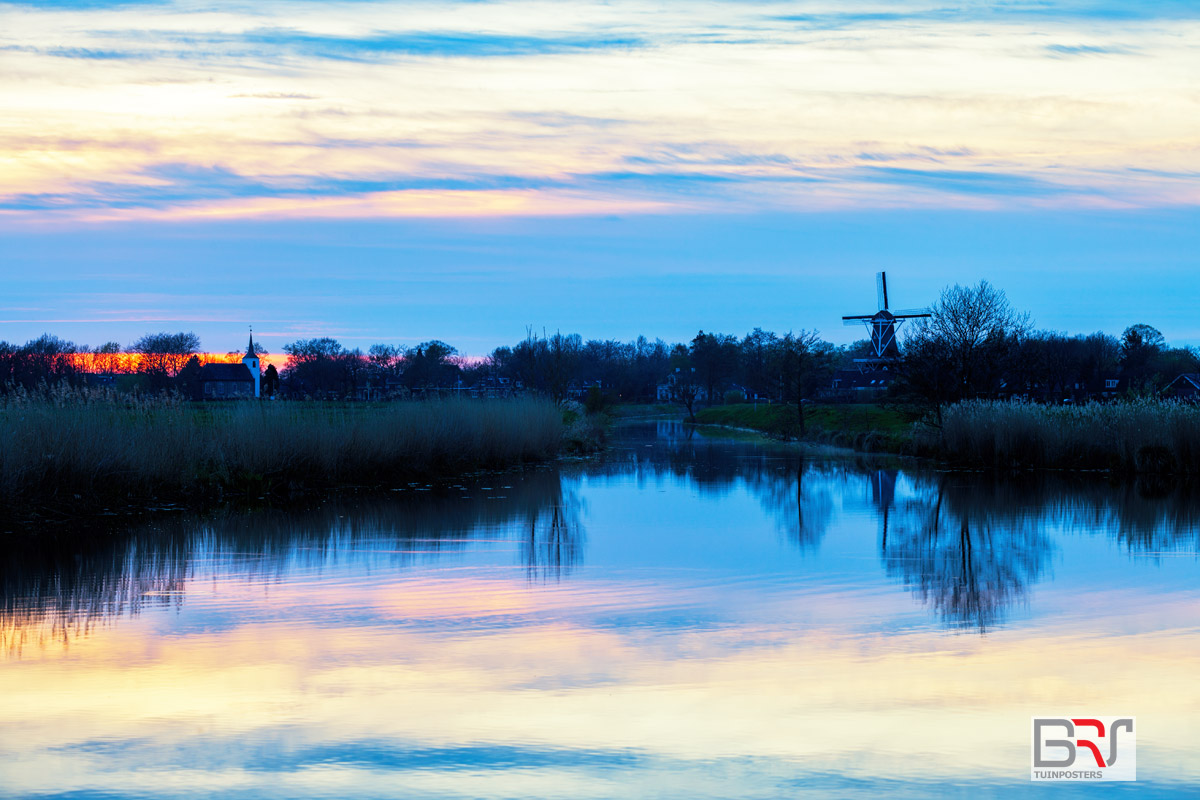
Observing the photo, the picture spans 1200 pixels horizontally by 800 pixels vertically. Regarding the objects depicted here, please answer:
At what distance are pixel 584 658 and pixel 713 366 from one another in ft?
338

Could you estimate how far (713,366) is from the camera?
10988cm

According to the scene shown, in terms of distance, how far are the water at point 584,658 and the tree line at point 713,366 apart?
30.2ft

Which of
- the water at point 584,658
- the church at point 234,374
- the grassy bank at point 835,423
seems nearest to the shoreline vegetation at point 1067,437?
the grassy bank at point 835,423

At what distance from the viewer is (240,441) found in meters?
18.8

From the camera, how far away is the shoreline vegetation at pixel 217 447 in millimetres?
14961

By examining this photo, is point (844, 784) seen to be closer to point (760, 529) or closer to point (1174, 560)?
point (1174, 560)

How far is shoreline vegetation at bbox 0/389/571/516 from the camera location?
14961mm

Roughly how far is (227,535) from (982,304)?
30659 millimetres

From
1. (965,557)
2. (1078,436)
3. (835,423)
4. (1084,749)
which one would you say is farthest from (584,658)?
(835,423)

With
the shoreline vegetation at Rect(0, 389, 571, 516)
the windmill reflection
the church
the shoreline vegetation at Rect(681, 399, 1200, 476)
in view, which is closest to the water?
the windmill reflection

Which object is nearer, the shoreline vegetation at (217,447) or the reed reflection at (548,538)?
the reed reflection at (548,538)

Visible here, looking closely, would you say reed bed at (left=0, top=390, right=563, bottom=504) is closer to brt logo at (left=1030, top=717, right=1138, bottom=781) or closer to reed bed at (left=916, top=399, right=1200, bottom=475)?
reed bed at (left=916, top=399, right=1200, bottom=475)

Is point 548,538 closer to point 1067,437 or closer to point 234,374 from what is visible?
point 1067,437

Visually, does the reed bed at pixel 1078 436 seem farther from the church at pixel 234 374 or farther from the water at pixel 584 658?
the church at pixel 234 374
